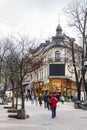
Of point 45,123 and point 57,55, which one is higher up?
point 57,55

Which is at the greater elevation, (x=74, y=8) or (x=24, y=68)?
(x=74, y=8)

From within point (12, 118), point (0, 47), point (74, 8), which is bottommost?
point (12, 118)

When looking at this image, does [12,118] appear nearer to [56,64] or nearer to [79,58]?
[79,58]

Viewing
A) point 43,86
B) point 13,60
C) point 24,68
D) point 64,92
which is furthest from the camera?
point 43,86

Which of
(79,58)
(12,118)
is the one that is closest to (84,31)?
(79,58)

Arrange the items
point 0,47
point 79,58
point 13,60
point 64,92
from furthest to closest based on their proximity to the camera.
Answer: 1. point 64,92
2. point 79,58
3. point 0,47
4. point 13,60

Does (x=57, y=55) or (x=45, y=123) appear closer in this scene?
(x=45, y=123)

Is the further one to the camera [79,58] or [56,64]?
[56,64]

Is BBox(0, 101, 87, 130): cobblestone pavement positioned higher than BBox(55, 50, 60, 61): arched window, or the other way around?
BBox(55, 50, 60, 61): arched window

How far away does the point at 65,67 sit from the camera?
104188 mm

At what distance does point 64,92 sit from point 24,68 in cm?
6729

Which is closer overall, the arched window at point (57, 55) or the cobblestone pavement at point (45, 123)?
the cobblestone pavement at point (45, 123)

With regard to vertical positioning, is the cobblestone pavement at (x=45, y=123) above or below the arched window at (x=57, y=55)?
below

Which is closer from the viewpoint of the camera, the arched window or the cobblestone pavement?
the cobblestone pavement
